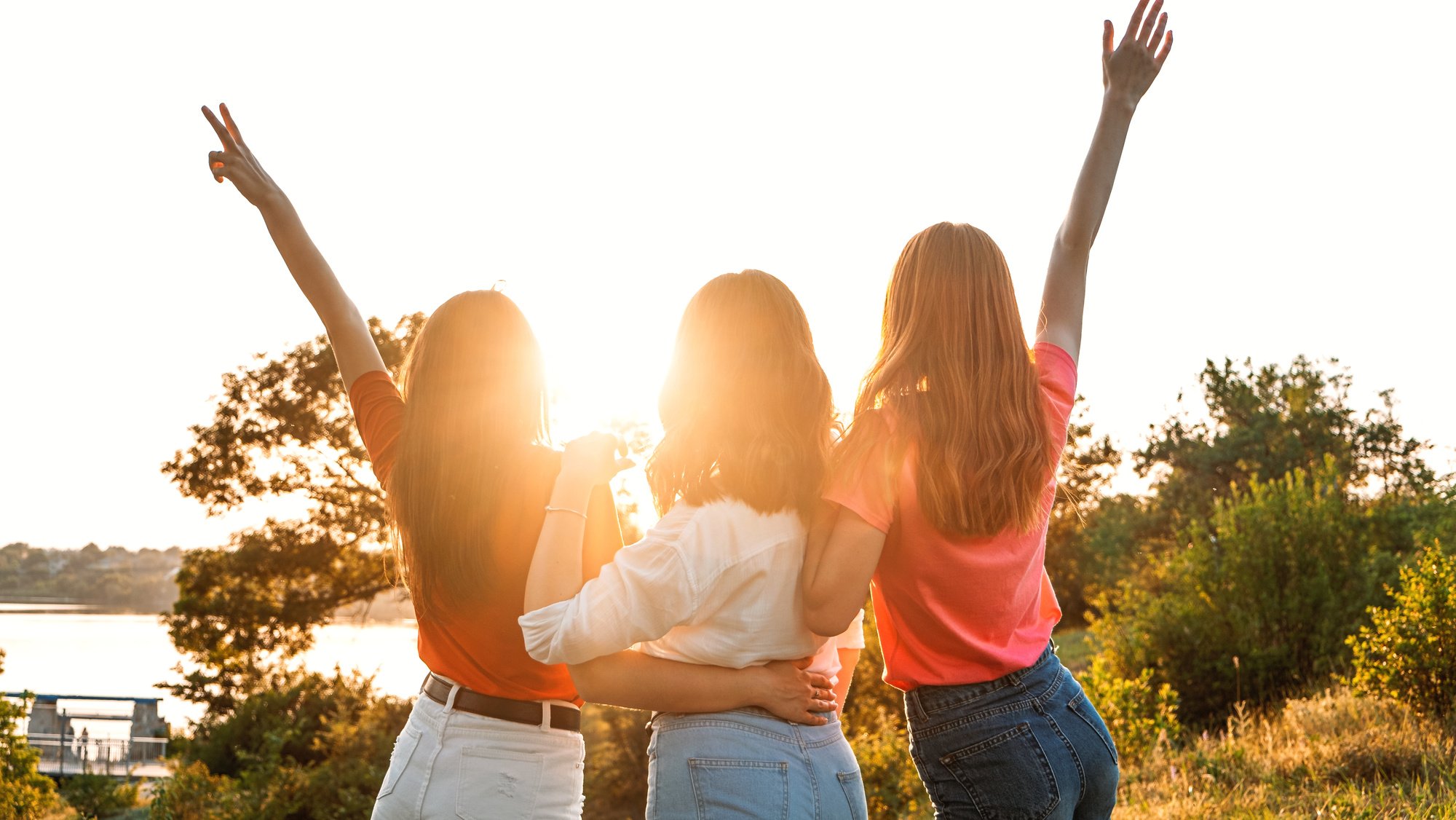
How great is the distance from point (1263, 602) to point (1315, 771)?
620cm

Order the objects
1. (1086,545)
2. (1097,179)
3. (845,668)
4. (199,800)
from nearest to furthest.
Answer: (845,668)
(1097,179)
(199,800)
(1086,545)

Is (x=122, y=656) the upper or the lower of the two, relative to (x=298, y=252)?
lower

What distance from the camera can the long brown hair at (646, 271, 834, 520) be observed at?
1.90 meters

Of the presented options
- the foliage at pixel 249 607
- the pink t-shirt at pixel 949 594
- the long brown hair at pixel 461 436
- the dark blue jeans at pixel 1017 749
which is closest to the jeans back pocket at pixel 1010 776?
the dark blue jeans at pixel 1017 749

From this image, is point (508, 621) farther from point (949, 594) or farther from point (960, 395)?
point (960, 395)

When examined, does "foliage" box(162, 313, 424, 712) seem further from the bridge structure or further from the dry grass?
the dry grass

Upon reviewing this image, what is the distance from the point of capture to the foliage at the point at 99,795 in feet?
59.7

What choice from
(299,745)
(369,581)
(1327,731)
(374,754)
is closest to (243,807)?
(374,754)

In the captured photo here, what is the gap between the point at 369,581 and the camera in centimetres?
1897

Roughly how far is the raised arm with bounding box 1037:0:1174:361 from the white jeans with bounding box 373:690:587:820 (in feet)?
4.81

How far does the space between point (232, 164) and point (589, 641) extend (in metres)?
1.78

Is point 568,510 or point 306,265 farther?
point 306,265

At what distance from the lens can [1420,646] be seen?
616cm

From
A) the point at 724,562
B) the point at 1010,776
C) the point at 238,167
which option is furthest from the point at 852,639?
the point at 238,167
